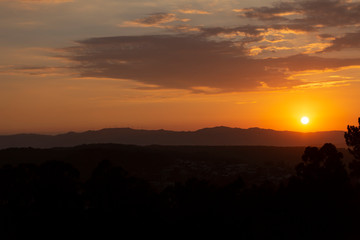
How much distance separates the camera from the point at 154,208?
183 feet

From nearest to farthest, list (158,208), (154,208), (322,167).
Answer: (154,208) → (158,208) → (322,167)

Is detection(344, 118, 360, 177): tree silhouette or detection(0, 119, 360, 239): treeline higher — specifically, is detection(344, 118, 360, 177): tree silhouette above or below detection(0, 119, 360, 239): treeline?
above

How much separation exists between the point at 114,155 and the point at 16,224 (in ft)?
479

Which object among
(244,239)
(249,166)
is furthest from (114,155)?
(244,239)

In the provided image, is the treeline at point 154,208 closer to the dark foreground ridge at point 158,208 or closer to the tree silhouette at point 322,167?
the dark foreground ridge at point 158,208

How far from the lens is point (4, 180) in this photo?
176 ft

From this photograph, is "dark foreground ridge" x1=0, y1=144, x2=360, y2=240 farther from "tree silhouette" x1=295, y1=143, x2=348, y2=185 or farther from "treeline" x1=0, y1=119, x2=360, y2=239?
"tree silhouette" x1=295, y1=143, x2=348, y2=185

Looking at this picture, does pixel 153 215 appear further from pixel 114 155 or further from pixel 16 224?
pixel 114 155

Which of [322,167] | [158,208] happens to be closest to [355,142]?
[322,167]

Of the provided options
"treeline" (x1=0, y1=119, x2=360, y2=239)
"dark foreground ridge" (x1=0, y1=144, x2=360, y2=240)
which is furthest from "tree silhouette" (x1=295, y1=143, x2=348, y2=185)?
"treeline" (x1=0, y1=119, x2=360, y2=239)

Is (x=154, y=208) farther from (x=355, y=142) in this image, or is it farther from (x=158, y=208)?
(x=355, y=142)

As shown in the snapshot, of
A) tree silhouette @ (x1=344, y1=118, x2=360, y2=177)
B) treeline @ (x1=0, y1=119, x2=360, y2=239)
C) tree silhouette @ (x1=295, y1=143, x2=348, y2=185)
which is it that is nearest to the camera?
treeline @ (x1=0, y1=119, x2=360, y2=239)

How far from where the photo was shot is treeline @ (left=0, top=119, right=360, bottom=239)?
50.6 metres

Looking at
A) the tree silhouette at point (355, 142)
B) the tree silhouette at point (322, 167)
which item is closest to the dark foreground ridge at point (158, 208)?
the tree silhouette at point (322, 167)
